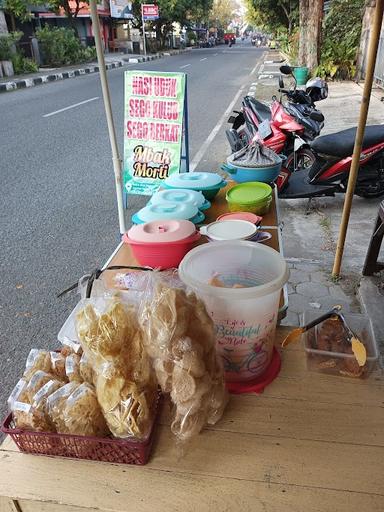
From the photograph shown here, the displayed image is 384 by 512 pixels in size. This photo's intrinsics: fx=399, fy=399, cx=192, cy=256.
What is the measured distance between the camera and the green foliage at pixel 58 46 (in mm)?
19253

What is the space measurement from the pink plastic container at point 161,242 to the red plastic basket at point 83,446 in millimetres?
729

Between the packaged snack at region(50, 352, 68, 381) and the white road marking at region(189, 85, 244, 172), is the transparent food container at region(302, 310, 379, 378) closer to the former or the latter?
the packaged snack at region(50, 352, 68, 381)

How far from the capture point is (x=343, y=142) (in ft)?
12.7

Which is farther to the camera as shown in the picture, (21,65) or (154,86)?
(21,65)

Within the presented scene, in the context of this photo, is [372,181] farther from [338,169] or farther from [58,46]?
[58,46]

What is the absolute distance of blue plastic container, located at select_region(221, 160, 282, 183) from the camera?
8.08 feet

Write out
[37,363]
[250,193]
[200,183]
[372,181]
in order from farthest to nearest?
[372,181], [200,183], [250,193], [37,363]

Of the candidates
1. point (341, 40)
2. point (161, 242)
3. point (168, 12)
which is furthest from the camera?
point (168, 12)

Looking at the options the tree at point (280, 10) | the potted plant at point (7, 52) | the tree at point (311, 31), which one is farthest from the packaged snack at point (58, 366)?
the tree at point (280, 10)

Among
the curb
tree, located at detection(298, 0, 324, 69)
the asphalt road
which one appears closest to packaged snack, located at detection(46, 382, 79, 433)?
the asphalt road

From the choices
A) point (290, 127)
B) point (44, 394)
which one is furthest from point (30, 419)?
point (290, 127)

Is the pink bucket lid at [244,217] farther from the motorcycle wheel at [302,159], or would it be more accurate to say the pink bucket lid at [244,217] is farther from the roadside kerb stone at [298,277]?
the motorcycle wheel at [302,159]

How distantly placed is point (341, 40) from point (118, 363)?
1449 centimetres

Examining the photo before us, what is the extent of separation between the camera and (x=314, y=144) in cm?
397
